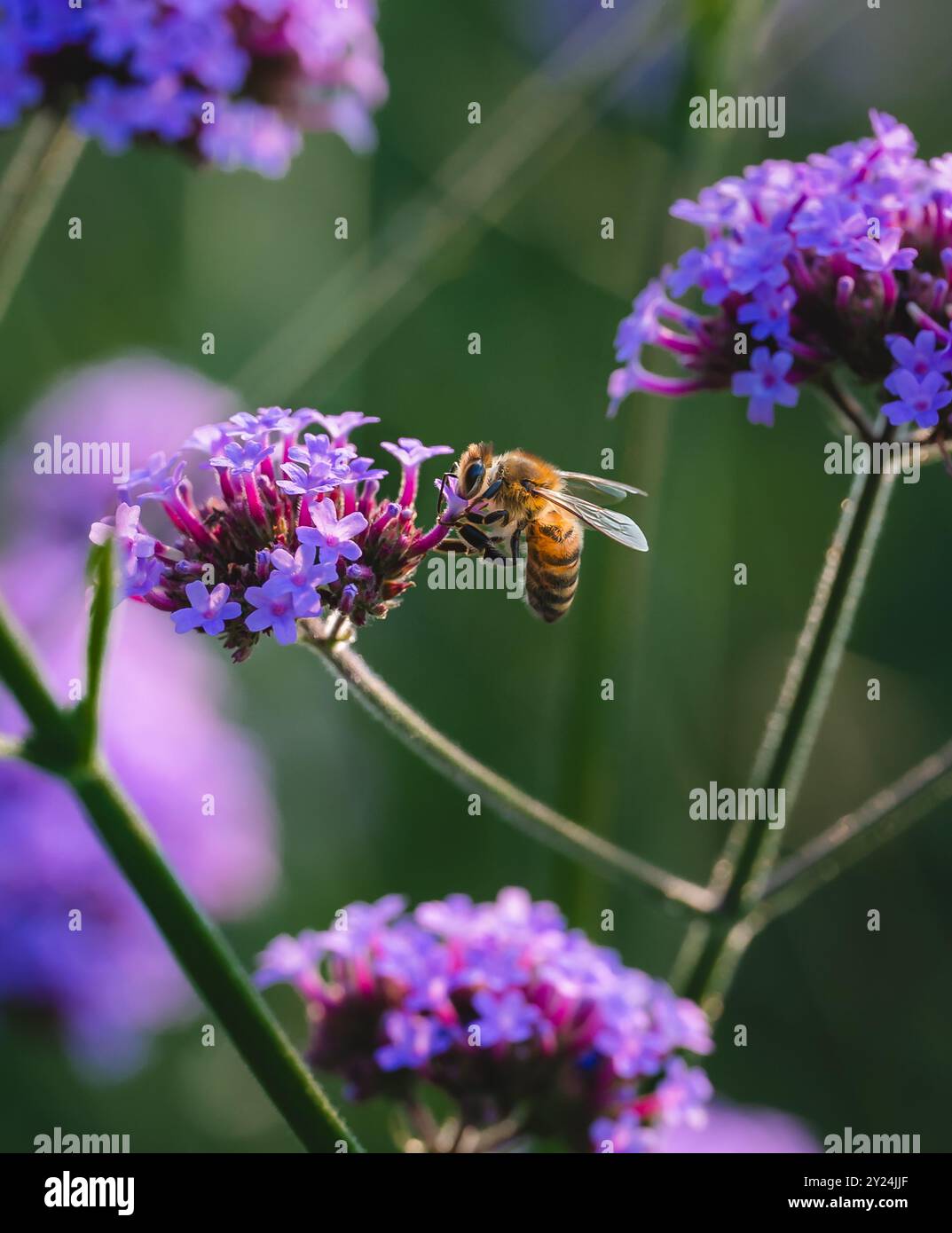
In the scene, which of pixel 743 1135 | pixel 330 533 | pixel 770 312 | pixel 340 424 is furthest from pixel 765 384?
pixel 743 1135

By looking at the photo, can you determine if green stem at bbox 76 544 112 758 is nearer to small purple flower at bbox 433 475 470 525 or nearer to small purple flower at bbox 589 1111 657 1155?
→ small purple flower at bbox 433 475 470 525

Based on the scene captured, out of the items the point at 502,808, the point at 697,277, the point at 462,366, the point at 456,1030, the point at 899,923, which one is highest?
the point at 462,366

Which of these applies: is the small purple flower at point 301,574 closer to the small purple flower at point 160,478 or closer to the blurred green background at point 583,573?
the small purple flower at point 160,478

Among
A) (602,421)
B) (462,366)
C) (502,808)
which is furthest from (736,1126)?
(462,366)

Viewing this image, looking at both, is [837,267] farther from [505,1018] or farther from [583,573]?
[583,573]

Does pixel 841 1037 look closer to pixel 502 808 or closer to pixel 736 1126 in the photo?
pixel 736 1126
